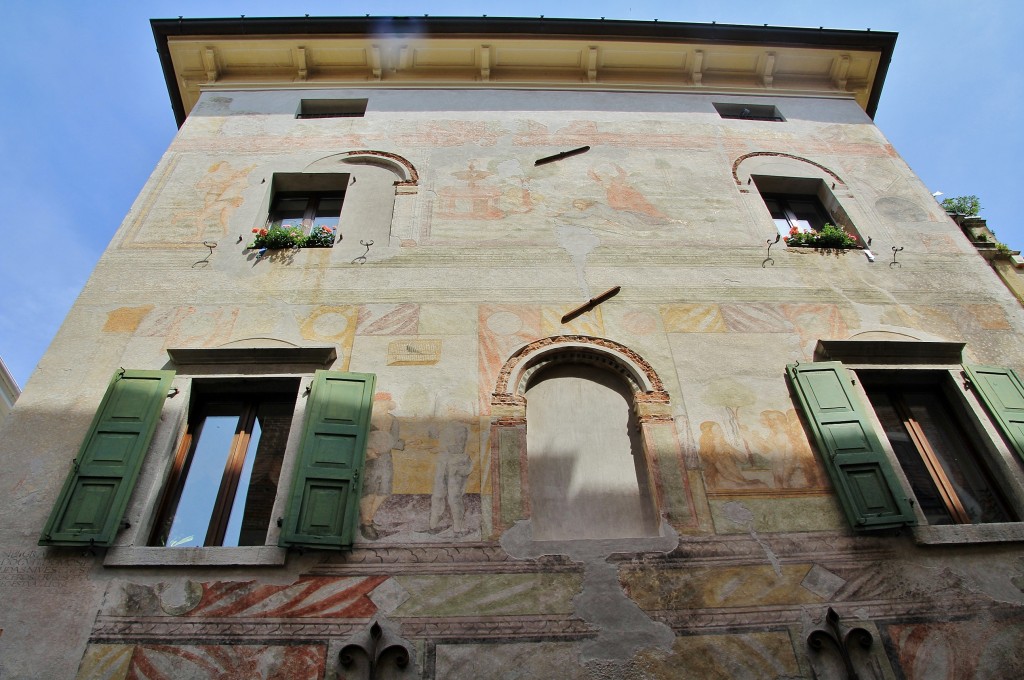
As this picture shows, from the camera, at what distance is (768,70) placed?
36.4ft

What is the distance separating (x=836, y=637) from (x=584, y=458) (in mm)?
2181

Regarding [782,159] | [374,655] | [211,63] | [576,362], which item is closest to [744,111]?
[782,159]

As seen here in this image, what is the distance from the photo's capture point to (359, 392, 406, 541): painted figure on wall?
17.4ft

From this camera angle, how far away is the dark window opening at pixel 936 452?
5691mm

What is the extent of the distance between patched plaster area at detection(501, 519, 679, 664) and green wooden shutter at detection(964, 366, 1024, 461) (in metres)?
3.02

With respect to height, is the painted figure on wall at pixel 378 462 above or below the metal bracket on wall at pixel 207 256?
below

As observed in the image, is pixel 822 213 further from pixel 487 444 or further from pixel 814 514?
pixel 487 444

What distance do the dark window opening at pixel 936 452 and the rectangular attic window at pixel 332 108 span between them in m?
7.59

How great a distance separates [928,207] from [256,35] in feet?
31.0

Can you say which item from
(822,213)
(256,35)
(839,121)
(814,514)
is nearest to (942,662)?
(814,514)

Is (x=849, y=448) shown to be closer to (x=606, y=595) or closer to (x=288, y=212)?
(x=606, y=595)

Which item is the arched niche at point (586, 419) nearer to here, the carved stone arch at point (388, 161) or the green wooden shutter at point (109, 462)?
the green wooden shutter at point (109, 462)

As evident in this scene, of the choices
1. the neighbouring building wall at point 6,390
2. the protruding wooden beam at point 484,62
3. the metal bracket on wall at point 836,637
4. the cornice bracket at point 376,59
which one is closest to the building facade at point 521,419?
the metal bracket on wall at point 836,637

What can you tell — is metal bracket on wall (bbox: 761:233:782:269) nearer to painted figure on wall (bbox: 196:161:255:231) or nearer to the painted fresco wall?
the painted fresco wall
